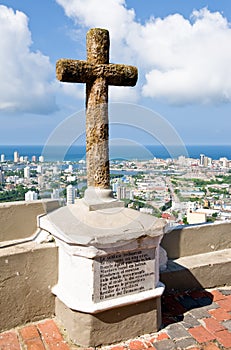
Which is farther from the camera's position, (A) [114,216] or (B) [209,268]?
(B) [209,268]

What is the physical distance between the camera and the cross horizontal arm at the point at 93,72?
11.1 ft

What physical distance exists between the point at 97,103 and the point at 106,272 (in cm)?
171

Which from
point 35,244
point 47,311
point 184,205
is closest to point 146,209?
point 184,205

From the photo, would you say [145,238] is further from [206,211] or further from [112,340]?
[206,211]

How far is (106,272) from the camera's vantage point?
11.1 feet

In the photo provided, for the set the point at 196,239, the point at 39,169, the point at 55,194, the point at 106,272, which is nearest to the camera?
the point at 106,272

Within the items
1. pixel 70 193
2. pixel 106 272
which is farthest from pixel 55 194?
pixel 106 272

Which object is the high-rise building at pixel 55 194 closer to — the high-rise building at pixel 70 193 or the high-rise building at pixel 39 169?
the high-rise building at pixel 70 193

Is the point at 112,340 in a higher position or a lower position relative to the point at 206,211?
lower

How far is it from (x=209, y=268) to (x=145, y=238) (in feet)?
5.51

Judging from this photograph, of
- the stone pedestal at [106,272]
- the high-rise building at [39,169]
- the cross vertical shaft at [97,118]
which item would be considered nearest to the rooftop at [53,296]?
the stone pedestal at [106,272]

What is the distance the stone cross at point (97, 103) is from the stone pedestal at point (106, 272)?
1.20ft

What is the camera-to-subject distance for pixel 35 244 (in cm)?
398

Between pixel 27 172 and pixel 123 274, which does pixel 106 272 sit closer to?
pixel 123 274
